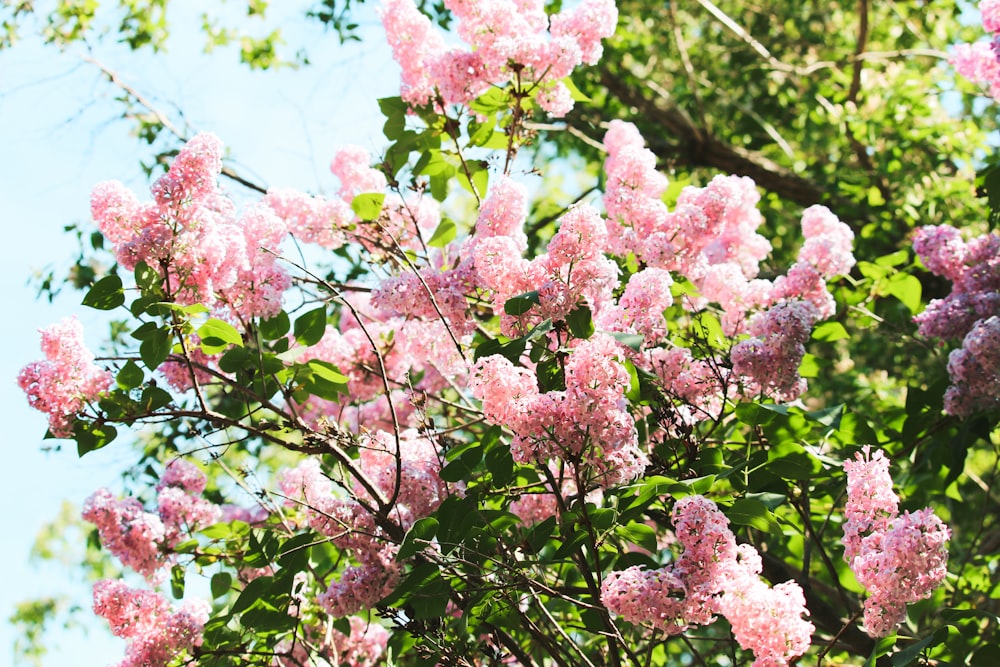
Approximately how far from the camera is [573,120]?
684 cm

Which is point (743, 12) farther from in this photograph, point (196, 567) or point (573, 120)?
point (196, 567)

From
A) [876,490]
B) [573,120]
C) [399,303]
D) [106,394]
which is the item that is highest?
[573,120]

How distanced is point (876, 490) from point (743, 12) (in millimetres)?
7435

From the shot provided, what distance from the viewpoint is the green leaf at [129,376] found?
2.70m

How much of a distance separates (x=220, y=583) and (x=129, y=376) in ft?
3.02

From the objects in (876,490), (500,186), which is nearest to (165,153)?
(500,186)

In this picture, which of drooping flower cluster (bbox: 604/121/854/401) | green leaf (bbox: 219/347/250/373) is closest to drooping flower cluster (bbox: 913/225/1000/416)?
drooping flower cluster (bbox: 604/121/854/401)

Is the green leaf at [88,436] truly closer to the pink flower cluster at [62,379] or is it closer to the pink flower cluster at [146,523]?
the pink flower cluster at [62,379]

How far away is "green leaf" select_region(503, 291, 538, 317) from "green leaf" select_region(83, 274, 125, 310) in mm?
1126

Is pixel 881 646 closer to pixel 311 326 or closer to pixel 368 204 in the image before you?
pixel 311 326

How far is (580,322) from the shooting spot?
2.44m

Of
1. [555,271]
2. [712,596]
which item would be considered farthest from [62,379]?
[712,596]

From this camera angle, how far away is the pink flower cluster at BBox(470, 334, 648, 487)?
2.16 m

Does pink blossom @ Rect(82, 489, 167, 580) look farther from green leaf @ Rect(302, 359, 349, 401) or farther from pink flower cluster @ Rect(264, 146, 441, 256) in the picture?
pink flower cluster @ Rect(264, 146, 441, 256)
